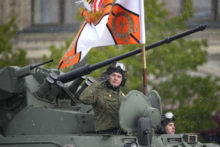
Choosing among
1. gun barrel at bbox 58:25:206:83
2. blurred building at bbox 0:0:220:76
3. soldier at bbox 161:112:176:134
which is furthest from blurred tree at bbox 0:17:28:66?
soldier at bbox 161:112:176:134

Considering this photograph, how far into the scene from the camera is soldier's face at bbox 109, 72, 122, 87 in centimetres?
765

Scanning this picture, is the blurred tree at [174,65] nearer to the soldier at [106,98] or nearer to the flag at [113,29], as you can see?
the flag at [113,29]

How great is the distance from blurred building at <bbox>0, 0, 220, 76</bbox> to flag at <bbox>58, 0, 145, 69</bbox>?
10987 mm

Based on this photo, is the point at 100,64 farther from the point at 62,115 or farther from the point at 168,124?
the point at 168,124

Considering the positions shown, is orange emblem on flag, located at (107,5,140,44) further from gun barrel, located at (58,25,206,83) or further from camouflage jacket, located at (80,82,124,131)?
camouflage jacket, located at (80,82,124,131)

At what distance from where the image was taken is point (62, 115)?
26.4 ft

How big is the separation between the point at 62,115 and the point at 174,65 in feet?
21.7

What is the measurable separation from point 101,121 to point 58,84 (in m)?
1.19

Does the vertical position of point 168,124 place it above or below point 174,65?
below

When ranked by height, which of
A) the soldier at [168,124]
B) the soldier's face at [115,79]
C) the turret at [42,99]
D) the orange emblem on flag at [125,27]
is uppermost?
the orange emblem on flag at [125,27]

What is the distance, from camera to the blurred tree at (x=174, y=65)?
546 inches

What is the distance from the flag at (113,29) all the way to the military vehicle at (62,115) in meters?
0.37

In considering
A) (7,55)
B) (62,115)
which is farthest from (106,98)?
(7,55)

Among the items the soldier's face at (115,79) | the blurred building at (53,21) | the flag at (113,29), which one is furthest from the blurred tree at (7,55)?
the soldier's face at (115,79)
